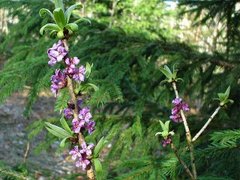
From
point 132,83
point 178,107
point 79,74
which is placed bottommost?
point 132,83

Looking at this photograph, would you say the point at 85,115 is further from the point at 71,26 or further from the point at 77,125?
the point at 71,26

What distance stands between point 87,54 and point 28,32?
3.26ft

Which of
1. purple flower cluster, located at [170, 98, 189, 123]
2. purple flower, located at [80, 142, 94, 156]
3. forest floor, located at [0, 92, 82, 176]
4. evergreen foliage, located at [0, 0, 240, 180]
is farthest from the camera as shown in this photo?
forest floor, located at [0, 92, 82, 176]

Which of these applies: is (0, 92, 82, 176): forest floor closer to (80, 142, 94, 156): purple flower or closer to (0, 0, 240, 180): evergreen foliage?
(0, 0, 240, 180): evergreen foliage

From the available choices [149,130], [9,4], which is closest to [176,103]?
[149,130]

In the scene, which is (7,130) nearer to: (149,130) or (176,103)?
(149,130)

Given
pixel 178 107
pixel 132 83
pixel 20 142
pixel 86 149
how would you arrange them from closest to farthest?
pixel 86 149, pixel 178 107, pixel 132 83, pixel 20 142

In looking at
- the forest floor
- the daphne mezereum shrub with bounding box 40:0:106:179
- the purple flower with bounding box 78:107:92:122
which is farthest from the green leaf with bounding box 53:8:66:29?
the forest floor

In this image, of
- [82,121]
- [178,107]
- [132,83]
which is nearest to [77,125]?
[82,121]

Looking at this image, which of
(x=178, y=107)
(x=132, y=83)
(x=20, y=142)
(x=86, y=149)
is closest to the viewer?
(x=86, y=149)

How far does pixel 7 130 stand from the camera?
11578 millimetres

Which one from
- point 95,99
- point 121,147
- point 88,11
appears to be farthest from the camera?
point 88,11

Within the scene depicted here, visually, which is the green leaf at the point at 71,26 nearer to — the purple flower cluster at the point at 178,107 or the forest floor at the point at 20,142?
the purple flower cluster at the point at 178,107

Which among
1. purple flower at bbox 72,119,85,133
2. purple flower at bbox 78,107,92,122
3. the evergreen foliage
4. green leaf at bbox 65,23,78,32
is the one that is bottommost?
the evergreen foliage
